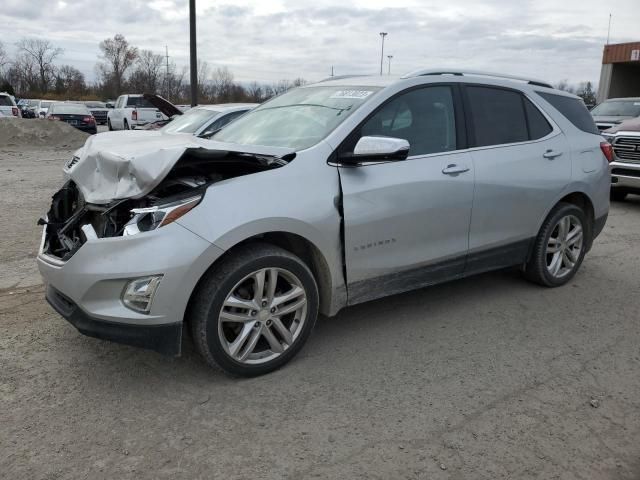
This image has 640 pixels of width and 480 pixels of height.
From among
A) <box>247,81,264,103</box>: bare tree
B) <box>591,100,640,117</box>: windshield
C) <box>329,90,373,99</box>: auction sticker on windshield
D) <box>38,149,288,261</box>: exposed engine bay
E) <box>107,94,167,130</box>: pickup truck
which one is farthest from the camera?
<box>247,81,264,103</box>: bare tree

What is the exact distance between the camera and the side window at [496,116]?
13.8 ft

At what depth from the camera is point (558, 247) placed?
16.1 feet

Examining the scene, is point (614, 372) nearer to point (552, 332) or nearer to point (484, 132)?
point (552, 332)

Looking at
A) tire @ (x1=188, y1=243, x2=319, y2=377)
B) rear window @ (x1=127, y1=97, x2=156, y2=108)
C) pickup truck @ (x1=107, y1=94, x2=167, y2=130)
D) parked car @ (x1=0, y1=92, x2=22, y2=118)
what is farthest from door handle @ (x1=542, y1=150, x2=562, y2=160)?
parked car @ (x1=0, y1=92, x2=22, y2=118)

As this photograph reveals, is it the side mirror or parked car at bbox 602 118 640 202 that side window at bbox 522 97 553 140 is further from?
parked car at bbox 602 118 640 202

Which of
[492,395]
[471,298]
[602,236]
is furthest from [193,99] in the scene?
[492,395]

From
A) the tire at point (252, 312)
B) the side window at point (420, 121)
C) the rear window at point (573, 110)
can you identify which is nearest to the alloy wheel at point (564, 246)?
the rear window at point (573, 110)

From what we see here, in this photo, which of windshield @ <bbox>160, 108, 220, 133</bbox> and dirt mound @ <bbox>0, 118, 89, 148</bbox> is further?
dirt mound @ <bbox>0, 118, 89, 148</bbox>

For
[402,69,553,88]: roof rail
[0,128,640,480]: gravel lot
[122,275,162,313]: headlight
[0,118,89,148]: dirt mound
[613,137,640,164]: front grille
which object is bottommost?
[0,128,640,480]: gravel lot

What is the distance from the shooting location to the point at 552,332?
13.2ft

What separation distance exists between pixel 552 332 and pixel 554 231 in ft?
3.78

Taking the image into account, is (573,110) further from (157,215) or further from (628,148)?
(628,148)

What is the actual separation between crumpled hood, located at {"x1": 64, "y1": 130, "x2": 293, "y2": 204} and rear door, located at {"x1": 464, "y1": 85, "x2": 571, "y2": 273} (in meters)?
1.62

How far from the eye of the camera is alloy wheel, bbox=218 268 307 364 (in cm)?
312
